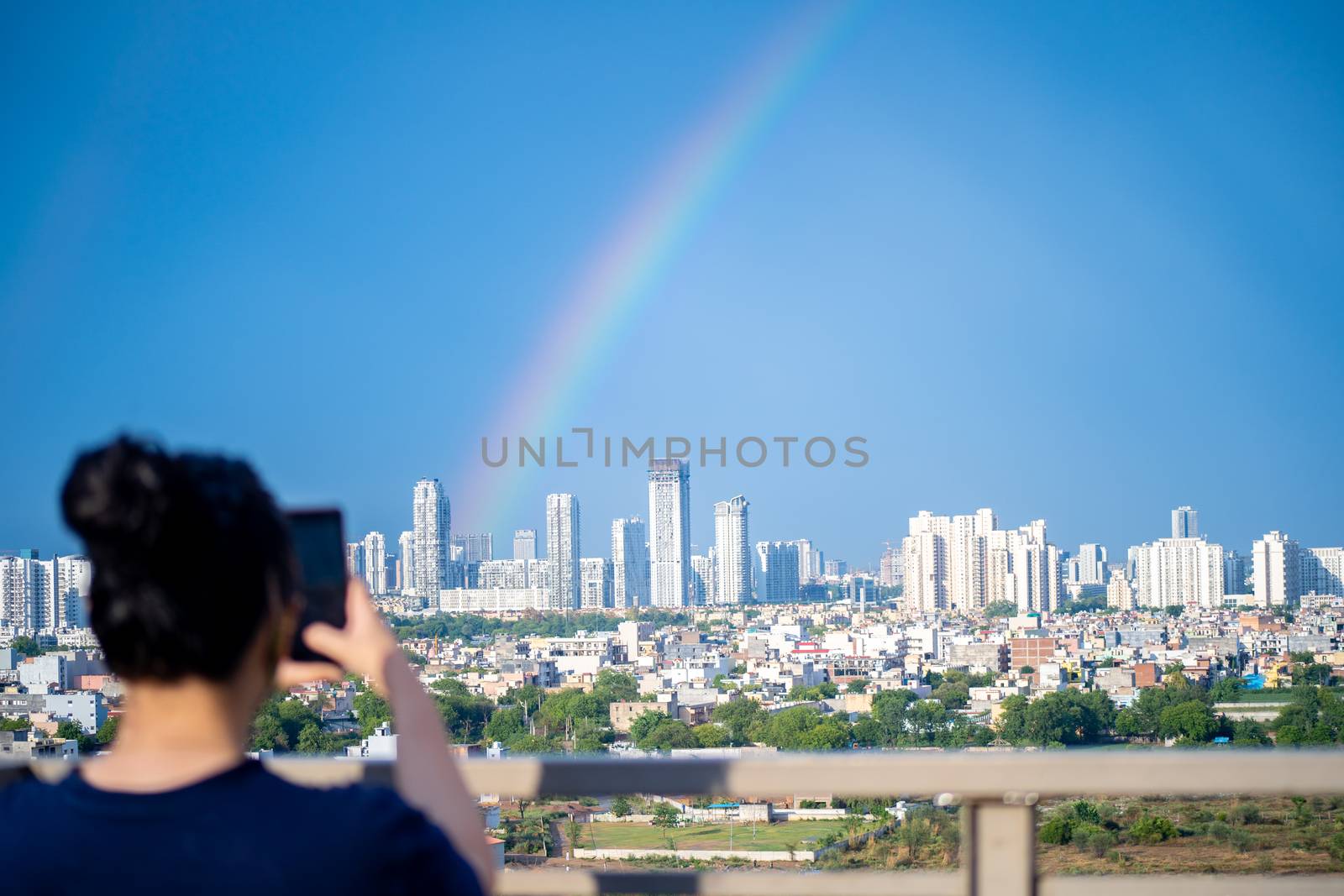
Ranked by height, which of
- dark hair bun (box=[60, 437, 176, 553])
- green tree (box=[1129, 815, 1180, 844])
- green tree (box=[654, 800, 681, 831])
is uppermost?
dark hair bun (box=[60, 437, 176, 553])

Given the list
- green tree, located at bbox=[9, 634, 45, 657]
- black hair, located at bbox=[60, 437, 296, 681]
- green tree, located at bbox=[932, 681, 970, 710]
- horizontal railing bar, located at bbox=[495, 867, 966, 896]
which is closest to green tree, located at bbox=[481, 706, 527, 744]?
green tree, located at bbox=[932, 681, 970, 710]

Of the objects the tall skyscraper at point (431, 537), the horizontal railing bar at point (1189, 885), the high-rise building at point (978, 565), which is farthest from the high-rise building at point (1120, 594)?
the horizontal railing bar at point (1189, 885)

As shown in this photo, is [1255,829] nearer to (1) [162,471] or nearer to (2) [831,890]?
(2) [831,890]

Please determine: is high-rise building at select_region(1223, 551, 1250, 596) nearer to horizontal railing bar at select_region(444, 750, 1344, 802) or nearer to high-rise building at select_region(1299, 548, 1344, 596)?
high-rise building at select_region(1299, 548, 1344, 596)

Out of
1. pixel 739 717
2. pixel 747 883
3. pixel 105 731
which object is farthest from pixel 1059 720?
pixel 747 883

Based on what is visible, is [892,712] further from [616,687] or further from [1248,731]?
[1248,731]

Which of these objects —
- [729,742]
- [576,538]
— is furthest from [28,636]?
[576,538]
